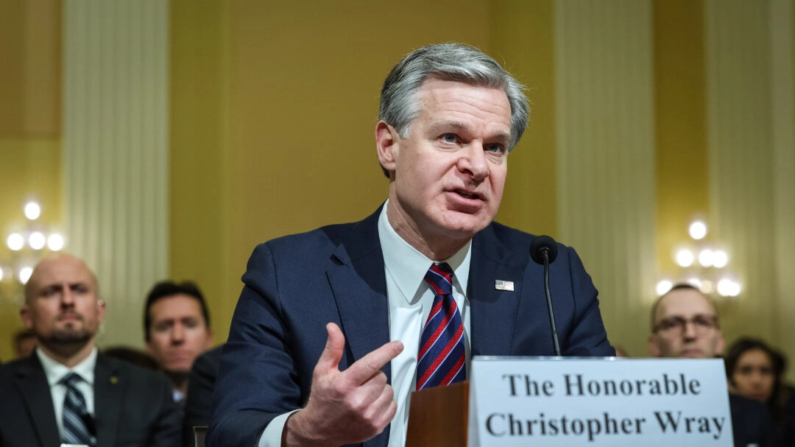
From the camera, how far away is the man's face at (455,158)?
2.05 metres

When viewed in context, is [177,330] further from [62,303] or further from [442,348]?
[442,348]

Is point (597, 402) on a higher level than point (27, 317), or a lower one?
lower

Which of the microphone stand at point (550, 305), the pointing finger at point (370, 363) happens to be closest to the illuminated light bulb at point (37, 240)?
the microphone stand at point (550, 305)

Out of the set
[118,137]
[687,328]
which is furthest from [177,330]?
[118,137]

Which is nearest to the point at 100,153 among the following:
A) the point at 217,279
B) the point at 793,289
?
the point at 217,279

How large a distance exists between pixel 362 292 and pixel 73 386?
2894 mm

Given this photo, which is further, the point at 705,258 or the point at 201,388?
the point at 705,258

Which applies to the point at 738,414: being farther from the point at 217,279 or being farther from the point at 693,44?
the point at 693,44

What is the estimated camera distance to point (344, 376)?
152cm

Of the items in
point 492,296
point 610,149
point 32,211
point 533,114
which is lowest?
point 492,296

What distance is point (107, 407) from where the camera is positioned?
4445 millimetres

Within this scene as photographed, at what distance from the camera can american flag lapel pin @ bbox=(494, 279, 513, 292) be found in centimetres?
219

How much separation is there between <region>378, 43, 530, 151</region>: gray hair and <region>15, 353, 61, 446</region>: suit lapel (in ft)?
9.10

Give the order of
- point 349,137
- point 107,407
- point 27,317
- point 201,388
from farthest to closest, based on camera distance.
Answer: point 349,137, point 27,317, point 107,407, point 201,388
